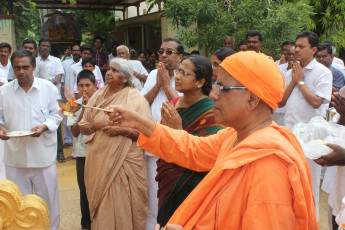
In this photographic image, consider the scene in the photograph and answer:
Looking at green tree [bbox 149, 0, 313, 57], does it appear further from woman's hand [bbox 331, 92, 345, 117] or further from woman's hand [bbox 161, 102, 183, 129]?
woman's hand [bbox 161, 102, 183, 129]

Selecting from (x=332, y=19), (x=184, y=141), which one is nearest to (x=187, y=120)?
(x=184, y=141)

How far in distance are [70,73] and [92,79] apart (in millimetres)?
3119

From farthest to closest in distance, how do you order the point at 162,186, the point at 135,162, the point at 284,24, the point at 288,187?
the point at 284,24 → the point at 135,162 → the point at 162,186 → the point at 288,187

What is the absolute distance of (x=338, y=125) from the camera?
279cm

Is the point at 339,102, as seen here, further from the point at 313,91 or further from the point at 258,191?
the point at 258,191

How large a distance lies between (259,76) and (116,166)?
234 cm

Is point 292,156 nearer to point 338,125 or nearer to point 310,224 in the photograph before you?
point 310,224

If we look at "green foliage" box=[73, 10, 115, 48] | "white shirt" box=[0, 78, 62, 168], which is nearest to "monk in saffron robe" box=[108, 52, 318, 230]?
"white shirt" box=[0, 78, 62, 168]

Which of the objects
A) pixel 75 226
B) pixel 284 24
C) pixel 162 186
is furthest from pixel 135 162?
pixel 284 24

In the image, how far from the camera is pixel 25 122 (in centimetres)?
374

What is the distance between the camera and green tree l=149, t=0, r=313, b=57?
6078mm

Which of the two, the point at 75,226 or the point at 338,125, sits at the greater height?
the point at 338,125

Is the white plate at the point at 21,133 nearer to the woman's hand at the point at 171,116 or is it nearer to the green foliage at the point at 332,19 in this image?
the woman's hand at the point at 171,116

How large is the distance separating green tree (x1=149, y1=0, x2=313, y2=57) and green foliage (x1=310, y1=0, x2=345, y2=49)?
456 cm
